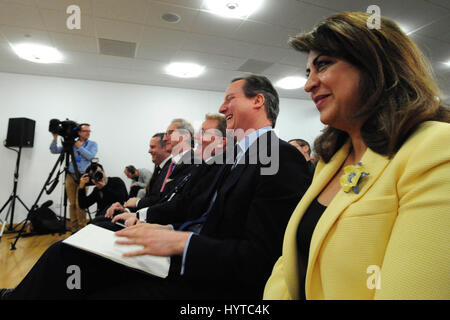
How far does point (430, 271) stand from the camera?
1.34 feet

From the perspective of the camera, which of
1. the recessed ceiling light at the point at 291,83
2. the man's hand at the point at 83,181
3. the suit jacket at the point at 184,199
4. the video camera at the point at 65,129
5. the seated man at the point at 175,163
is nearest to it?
the suit jacket at the point at 184,199

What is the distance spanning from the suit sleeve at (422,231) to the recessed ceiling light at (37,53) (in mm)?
4683

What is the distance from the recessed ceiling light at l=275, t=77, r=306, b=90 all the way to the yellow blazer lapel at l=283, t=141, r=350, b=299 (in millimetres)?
4576

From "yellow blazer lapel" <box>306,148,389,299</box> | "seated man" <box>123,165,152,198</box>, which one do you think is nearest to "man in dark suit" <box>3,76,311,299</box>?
"yellow blazer lapel" <box>306,148,389,299</box>

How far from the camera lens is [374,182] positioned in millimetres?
544

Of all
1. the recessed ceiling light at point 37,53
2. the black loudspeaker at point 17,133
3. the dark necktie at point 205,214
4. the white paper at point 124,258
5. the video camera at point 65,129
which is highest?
the recessed ceiling light at point 37,53

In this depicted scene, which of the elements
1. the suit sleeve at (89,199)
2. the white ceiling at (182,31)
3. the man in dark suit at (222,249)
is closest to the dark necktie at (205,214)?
the man in dark suit at (222,249)

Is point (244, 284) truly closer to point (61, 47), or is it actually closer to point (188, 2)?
point (188, 2)

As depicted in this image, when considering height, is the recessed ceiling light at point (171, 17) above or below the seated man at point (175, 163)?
above

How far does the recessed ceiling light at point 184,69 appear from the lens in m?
4.38

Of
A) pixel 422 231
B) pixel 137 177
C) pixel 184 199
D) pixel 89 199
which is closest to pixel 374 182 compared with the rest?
pixel 422 231

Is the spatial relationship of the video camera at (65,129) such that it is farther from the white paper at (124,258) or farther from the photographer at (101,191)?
the white paper at (124,258)

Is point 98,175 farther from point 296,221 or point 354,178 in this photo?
point 354,178
